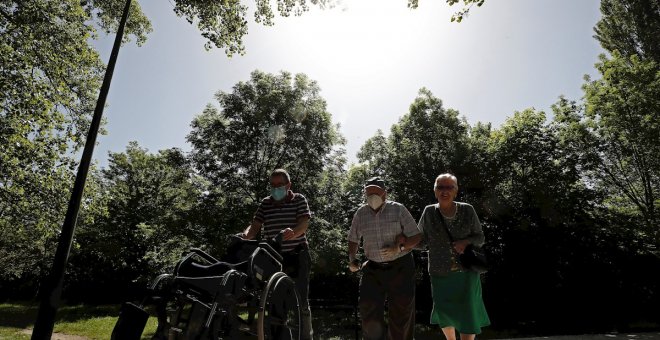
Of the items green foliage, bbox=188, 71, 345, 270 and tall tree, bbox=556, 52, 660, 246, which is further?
green foliage, bbox=188, 71, 345, 270

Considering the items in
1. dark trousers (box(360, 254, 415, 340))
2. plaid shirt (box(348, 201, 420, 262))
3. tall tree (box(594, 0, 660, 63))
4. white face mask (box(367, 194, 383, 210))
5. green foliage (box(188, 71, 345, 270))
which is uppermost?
tall tree (box(594, 0, 660, 63))

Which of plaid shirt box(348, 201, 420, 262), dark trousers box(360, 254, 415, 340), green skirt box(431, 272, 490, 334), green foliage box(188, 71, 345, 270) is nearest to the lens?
green skirt box(431, 272, 490, 334)

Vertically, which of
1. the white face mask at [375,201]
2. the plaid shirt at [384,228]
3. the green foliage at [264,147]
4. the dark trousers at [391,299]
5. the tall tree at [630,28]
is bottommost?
the dark trousers at [391,299]

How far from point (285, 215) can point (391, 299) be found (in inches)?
56.6

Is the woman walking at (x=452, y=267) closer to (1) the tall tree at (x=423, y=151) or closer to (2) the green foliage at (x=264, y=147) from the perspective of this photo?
(2) the green foliage at (x=264, y=147)

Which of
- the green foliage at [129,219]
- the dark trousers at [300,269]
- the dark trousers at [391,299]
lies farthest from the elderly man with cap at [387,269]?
the green foliage at [129,219]

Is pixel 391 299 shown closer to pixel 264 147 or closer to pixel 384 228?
pixel 384 228

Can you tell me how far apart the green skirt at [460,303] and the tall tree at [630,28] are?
1926cm

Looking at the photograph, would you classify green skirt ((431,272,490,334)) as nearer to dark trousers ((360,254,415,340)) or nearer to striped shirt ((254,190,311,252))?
dark trousers ((360,254,415,340))

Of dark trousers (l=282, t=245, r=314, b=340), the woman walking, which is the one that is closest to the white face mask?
the woman walking

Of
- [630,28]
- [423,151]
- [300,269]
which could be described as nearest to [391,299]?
[300,269]

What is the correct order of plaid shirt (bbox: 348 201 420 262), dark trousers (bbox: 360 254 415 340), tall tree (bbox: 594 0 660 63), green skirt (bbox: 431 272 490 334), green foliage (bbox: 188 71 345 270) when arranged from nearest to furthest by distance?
green skirt (bbox: 431 272 490 334) < dark trousers (bbox: 360 254 415 340) < plaid shirt (bbox: 348 201 420 262) < green foliage (bbox: 188 71 345 270) < tall tree (bbox: 594 0 660 63)

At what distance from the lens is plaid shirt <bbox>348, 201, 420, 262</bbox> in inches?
156

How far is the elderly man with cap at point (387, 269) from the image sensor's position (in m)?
3.77
